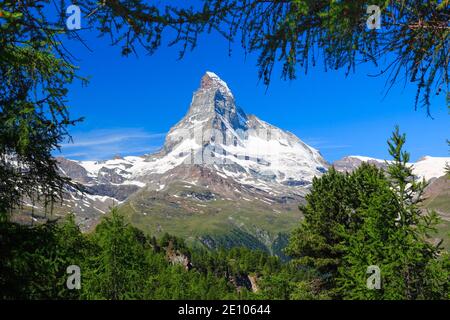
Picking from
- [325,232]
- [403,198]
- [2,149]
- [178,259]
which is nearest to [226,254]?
[178,259]

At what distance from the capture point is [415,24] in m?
5.51

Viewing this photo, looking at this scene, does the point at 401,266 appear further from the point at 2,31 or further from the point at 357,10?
the point at 2,31

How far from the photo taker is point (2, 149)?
7.80m

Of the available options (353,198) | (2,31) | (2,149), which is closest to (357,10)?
(2,31)

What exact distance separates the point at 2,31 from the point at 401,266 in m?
17.4

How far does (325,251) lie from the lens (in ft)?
93.4

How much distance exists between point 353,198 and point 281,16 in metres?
24.8

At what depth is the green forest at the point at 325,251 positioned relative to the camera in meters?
7.93

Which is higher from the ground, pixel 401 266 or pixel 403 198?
pixel 403 198

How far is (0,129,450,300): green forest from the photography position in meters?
7.93
